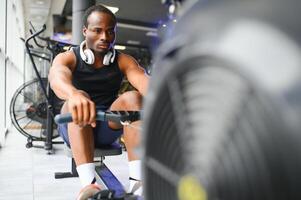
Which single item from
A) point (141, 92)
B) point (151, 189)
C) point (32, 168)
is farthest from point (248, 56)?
point (32, 168)

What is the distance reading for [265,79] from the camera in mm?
435

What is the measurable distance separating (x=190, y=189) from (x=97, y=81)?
4.47ft

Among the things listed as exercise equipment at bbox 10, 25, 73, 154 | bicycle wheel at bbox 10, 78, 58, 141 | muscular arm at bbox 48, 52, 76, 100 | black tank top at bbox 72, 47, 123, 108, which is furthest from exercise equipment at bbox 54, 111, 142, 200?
bicycle wheel at bbox 10, 78, 58, 141

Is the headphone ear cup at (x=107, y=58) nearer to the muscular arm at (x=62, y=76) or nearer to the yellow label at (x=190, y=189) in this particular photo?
the muscular arm at (x=62, y=76)

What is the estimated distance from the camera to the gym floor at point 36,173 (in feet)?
7.41

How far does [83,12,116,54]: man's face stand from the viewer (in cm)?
163

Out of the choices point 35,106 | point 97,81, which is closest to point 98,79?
point 97,81

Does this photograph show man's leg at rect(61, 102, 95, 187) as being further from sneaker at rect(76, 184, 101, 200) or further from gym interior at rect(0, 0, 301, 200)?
gym interior at rect(0, 0, 301, 200)

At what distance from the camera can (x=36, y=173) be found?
9.36 ft

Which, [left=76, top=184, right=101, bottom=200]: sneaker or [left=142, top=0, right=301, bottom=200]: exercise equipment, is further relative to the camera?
[left=76, top=184, right=101, bottom=200]: sneaker

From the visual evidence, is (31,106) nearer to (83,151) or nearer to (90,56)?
(90,56)

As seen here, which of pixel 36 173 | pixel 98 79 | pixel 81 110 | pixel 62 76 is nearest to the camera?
pixel 81 110

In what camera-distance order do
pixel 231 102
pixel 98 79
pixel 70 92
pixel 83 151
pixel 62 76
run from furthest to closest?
pixel 98 79
pixel 83 151
pixel 62 76
pixel 70 92
pixel 231 102

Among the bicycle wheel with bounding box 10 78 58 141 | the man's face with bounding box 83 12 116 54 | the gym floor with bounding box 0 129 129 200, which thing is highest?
the man's face with bounding box 83 12 116 54
